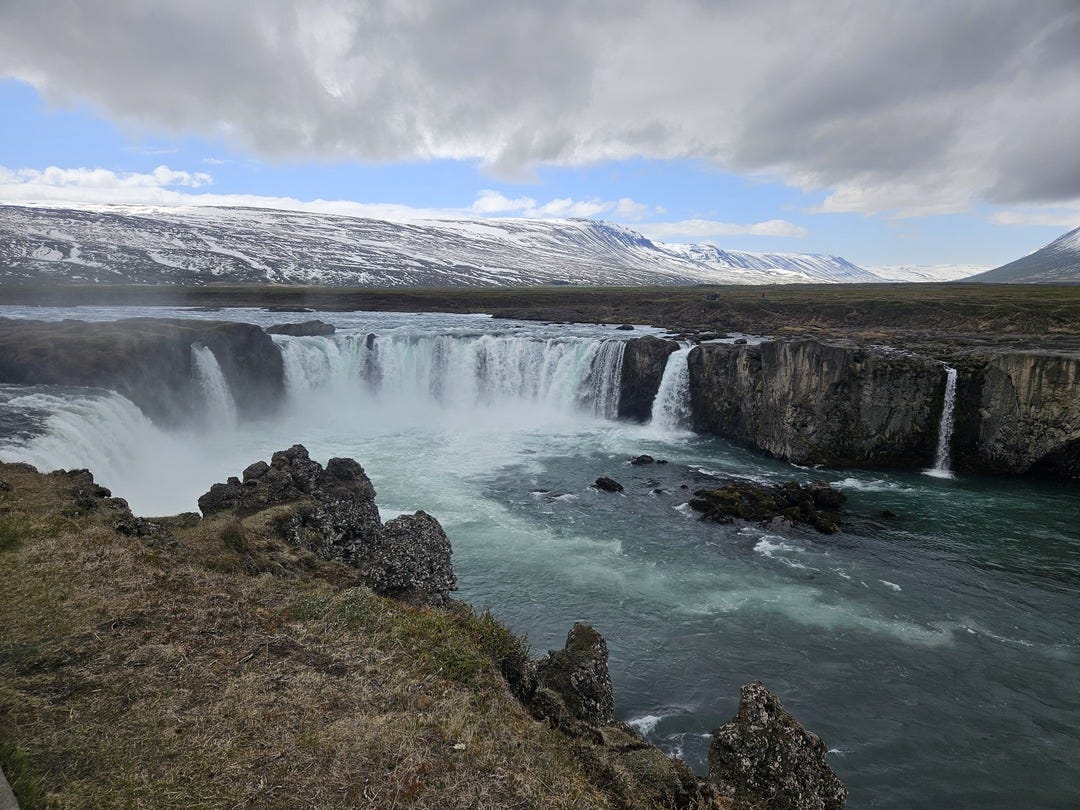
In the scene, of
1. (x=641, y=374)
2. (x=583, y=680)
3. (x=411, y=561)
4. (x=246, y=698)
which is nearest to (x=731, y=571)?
(x=583, y=680)

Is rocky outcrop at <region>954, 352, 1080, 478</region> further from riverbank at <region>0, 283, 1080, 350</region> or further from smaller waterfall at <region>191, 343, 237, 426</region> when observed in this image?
smaller waterfall at <region>191, 343, 237, 426</region>

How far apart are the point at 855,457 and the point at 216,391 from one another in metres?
43.8

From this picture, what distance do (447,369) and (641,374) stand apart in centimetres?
1721

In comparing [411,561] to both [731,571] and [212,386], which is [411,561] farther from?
[212,386]

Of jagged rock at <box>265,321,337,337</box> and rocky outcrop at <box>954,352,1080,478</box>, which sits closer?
rocky outcrop at <box>954,352,1080,478</box>

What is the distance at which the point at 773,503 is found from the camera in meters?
28.5

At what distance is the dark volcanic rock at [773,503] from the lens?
27469 mm

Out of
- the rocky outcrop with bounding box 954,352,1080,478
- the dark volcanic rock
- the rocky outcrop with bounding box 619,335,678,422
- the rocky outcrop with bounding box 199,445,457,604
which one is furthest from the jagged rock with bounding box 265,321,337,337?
the rocky outcrop with bounding box 954,352,1080,478

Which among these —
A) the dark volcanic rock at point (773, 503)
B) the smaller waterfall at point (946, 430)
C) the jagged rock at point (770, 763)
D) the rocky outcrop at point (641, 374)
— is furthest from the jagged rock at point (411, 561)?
the smaller waterfall at point (946, 430)

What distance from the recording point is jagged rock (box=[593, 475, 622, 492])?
31.7 metres

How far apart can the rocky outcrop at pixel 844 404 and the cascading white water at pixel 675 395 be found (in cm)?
564

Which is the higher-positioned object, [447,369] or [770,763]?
[447,369]

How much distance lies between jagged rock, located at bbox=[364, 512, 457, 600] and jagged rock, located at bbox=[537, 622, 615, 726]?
4.15 m

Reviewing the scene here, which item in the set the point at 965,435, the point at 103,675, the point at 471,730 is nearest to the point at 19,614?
the point at 103,675
